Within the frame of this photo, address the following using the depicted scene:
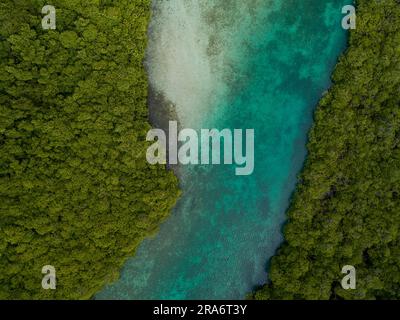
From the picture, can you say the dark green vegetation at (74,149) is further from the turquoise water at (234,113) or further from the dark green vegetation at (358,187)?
the dark green vegetation at (358,187)

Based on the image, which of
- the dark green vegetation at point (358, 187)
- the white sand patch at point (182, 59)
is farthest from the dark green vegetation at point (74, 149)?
the dark green vegetation at point (358, 187)

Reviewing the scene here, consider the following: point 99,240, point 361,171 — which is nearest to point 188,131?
point 99,240

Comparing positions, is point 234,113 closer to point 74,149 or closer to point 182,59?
point 182,59

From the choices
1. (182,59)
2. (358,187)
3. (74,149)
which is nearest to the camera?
(74,149)

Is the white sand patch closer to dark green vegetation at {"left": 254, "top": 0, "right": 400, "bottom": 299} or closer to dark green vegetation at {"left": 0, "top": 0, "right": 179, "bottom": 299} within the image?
dark green vegetation at {"left": 0, "top": 0, "right": 179, "bottom": 299}

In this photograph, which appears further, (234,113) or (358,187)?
(234,113)

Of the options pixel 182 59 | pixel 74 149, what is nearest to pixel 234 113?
pixel 182 59
